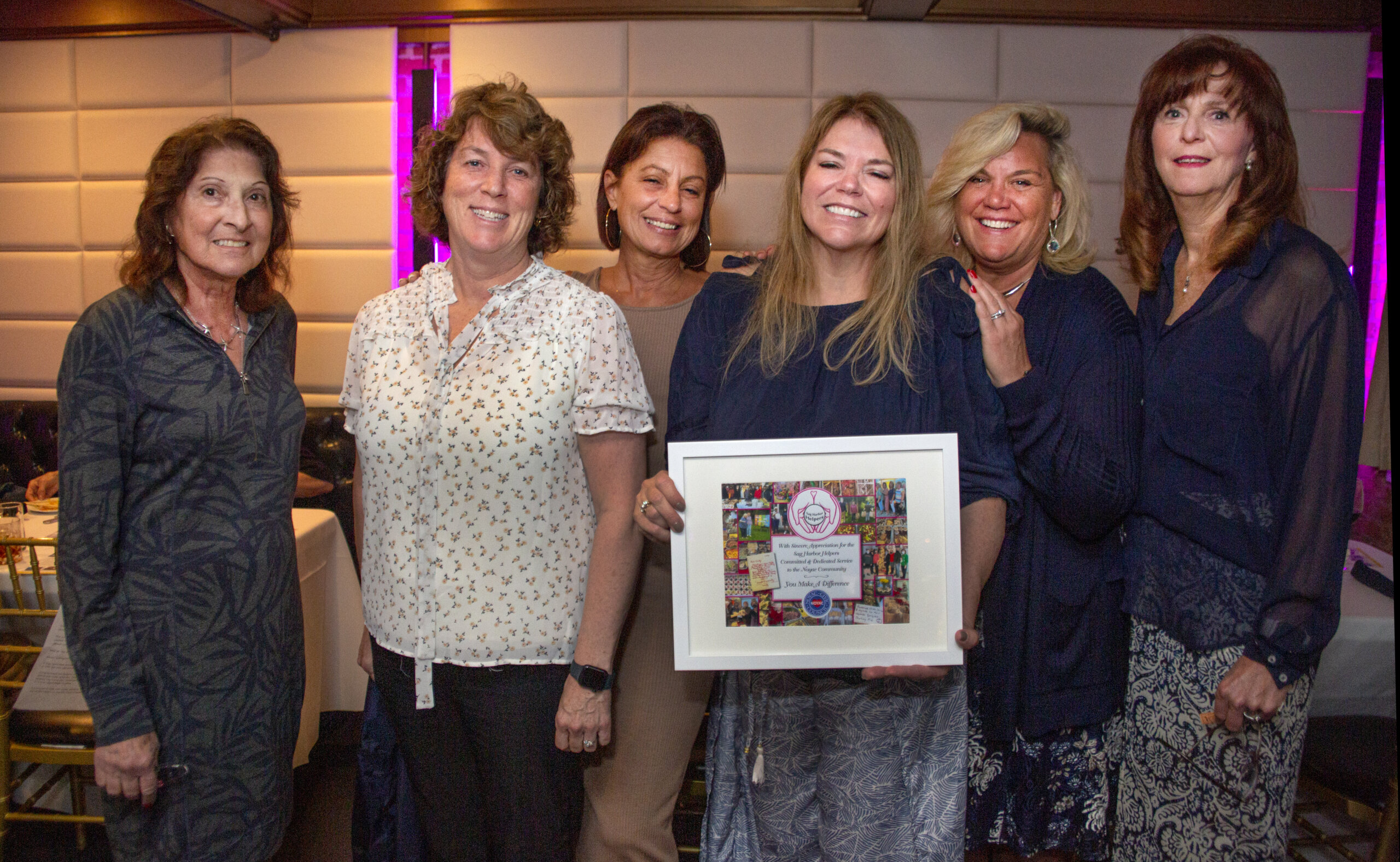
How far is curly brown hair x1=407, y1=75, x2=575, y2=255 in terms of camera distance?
4.88 ft

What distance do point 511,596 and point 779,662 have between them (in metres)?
0.49

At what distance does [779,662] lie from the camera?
1282mm

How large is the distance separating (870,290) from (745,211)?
2.54 meters

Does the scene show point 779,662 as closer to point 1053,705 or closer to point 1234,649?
point 1053,705

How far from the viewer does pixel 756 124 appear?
3777mm

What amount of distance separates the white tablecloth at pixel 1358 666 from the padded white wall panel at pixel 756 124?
2.79 m

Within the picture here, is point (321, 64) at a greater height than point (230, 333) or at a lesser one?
greater

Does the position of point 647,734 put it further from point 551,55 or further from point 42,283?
point 42,283

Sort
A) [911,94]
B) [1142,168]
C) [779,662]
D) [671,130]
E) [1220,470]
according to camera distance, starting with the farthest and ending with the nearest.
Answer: [911,94] < [671,130] < [1142,168] < [1220,470] < [779,662]

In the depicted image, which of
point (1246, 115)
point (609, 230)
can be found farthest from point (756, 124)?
point (1246, 115)

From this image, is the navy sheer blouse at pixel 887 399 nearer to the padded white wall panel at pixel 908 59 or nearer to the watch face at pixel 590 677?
the watch face at pixel 590 677

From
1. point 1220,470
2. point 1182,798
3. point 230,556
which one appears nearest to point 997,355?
point 1220,470

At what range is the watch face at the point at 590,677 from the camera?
1.40 meters

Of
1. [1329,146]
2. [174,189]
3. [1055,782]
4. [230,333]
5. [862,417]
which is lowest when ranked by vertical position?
[1055,782]
